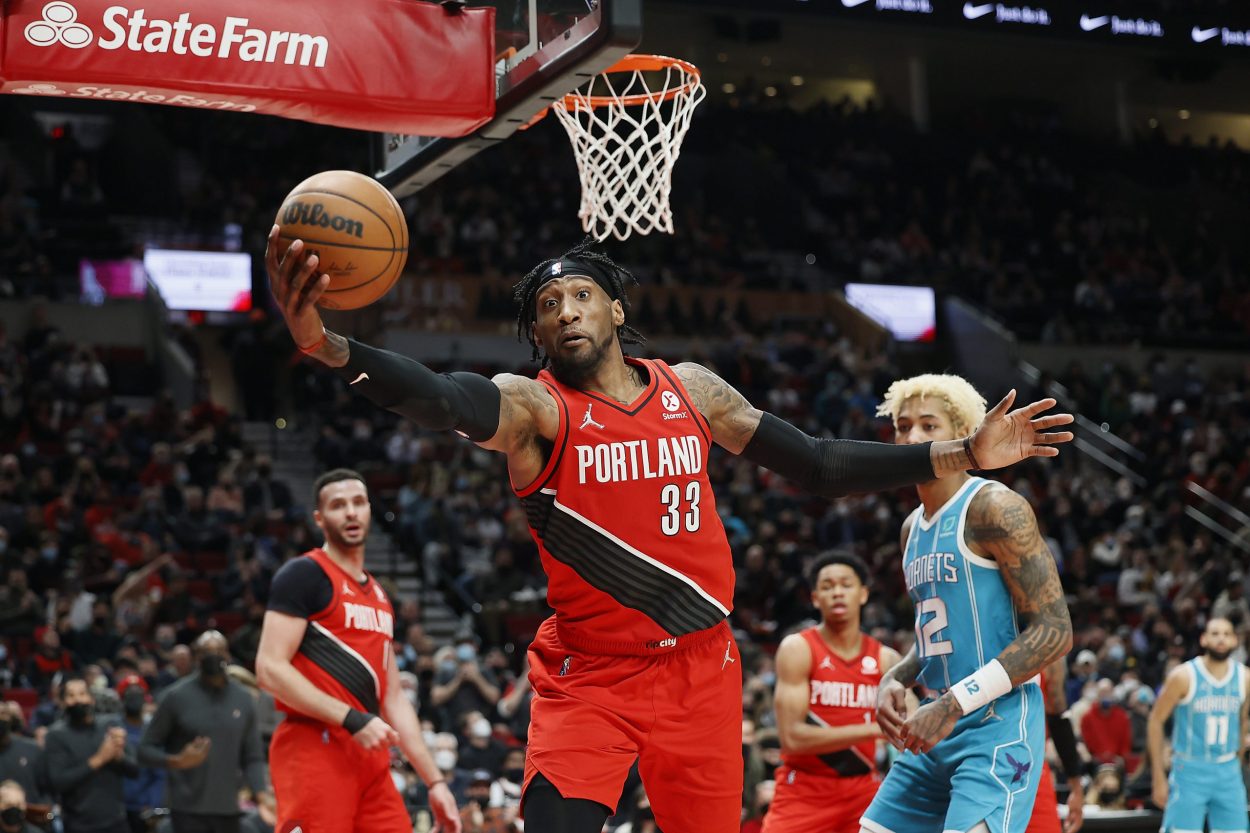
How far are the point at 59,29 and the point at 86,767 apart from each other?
17.5 ft

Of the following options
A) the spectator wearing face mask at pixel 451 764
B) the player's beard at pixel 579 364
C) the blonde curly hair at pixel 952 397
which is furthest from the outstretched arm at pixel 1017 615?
the spectator wearing face mask at pixel 451 764

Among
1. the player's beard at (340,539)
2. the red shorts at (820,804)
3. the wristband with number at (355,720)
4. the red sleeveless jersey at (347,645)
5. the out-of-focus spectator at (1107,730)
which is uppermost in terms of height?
the player's beard at (340,539)

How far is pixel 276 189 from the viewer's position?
23.8 metres

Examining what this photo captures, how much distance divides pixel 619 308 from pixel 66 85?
235cm

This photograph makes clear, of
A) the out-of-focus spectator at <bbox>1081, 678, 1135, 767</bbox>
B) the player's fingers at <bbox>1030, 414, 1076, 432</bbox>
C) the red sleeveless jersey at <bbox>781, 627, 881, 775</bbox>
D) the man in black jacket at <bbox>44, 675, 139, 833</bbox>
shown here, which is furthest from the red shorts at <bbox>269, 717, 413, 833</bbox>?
the out-of-focus spectator at <bbox>1081, 678, 1135, 767</bbox>

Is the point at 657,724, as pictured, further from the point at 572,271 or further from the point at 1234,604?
the point at 1234,604

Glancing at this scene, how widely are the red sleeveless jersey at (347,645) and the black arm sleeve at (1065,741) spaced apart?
2.87 m

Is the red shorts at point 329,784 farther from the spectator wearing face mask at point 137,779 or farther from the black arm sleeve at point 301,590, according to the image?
the spectator wearing face mask at point 137,779

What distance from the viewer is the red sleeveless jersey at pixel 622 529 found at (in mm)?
4305

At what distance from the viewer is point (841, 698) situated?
6.74 metres

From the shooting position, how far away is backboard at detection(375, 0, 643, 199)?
552 centimetres

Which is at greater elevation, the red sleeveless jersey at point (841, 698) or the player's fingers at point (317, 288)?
the player's fingers at point (317, 288)

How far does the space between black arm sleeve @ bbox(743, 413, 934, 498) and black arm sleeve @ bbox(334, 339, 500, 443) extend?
101cm

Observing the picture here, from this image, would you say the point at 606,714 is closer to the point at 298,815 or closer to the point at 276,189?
the point at 298,815
